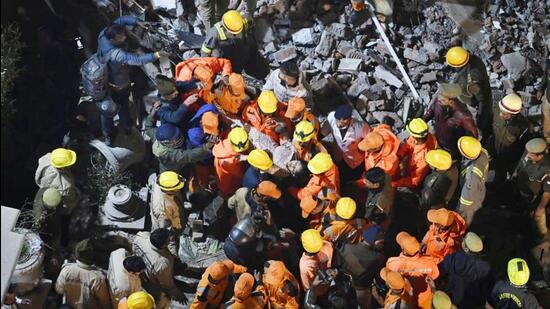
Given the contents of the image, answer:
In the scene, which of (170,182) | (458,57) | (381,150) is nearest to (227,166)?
(170,182)

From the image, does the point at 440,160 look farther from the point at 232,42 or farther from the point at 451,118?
the point at 232,42

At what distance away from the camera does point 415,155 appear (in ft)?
31.3

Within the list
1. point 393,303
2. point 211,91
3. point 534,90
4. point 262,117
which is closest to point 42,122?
point 211,91

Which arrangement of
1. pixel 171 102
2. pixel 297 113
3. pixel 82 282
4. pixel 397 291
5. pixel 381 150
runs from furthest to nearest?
1. pixel 171 102
2. pixel 297 113
3. pixel 381 150
4. pixel 82 282
5. pixel 397 291

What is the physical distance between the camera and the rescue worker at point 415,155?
9.45 m

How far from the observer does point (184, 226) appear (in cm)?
968

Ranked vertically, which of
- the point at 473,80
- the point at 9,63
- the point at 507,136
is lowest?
the point at 507,136

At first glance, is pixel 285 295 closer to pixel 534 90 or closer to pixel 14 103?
pixel 14 103

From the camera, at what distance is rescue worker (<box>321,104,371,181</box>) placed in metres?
9.77

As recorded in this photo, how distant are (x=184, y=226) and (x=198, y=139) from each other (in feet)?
3.56

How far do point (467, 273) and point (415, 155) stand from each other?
5.37 ft

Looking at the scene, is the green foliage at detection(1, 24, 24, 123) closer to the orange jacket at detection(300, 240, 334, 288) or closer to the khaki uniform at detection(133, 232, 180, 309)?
the khaki uniform at detection(133, 232, 180, 309)

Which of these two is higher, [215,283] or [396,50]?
[215,283]

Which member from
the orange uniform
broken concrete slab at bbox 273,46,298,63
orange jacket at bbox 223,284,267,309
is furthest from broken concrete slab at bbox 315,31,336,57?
orange jacket at bbox 223,284,267,309
